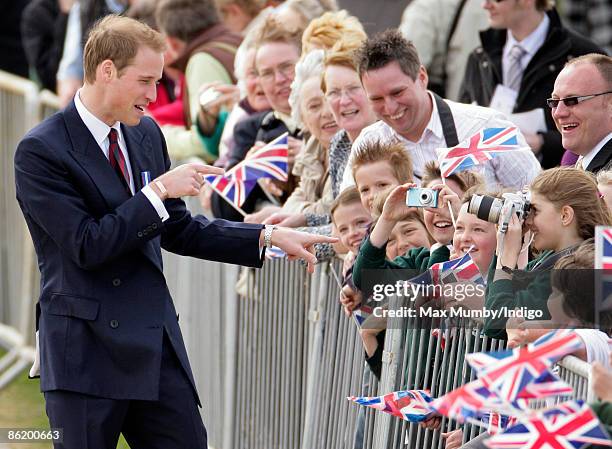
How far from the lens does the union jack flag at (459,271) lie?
4.98m

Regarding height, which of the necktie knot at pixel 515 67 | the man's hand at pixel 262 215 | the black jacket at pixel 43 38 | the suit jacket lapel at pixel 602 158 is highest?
the black jacket at pixel 43 38

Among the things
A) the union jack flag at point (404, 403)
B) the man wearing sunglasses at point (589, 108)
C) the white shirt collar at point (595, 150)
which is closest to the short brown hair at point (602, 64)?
the man wearing sunglasses at point (589, 108)

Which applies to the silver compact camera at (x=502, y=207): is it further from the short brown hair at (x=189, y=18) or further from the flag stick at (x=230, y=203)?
the short brown hair at (x=189, y=18)

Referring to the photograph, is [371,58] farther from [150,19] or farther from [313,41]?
[150,19]

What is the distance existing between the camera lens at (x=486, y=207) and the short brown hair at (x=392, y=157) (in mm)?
1264

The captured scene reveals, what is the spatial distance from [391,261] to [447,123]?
3.18ft

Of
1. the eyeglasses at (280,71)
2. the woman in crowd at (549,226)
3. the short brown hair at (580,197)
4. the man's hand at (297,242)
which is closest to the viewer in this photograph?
the woman in crowd at (549,226)

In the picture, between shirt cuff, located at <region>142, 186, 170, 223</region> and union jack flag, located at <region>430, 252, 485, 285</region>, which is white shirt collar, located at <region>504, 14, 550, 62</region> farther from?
shirt cuff, located at <region>142, 186, 170, 223</region>

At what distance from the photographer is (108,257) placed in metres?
5.11

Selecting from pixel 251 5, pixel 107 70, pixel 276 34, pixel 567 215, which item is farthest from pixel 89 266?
pixel 251 5

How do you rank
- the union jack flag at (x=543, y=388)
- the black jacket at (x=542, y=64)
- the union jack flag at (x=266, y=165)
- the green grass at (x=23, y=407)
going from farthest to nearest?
the green grass at (x=23, y=407)
the black jacket at (x=542, y=64)
the union jack flag at (x=266, y=165)
the union jack flag at (x=543, y=388)

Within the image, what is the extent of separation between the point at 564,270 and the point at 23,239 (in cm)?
723

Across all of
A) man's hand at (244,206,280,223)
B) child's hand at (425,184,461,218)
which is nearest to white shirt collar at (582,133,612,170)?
child's hand at (425,184,461,218)

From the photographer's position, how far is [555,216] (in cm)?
468
